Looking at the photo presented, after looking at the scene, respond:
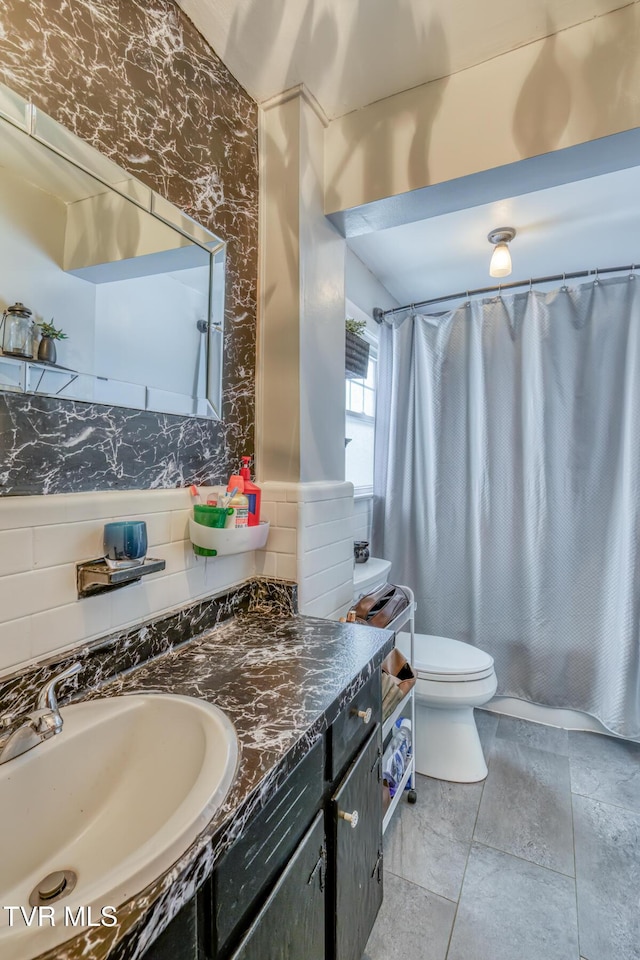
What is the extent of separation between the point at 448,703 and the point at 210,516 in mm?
1336

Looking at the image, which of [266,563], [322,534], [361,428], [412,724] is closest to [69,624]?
[266,563]

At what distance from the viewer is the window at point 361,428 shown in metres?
2.40

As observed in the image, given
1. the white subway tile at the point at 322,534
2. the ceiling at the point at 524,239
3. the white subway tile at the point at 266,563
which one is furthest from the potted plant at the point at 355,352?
the white subway tile at the point at 266,563

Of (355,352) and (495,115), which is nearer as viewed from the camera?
(495,115)

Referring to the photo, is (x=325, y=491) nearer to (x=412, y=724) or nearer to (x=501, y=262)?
(x=412, y=724)

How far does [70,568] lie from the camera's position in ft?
2.74

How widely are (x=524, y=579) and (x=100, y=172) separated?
2.28 m

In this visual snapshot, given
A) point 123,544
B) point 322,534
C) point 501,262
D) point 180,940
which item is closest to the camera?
point 180,940

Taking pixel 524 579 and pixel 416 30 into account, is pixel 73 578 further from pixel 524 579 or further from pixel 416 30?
pixel 524 579

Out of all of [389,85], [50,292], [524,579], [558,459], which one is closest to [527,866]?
[524,579]

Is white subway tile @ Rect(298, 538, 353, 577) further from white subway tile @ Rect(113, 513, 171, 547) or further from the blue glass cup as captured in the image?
the blue glass cup

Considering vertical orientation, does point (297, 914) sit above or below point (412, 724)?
above

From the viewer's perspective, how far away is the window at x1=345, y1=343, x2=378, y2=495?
7.86 ft

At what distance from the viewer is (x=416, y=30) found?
1137 millimetres
